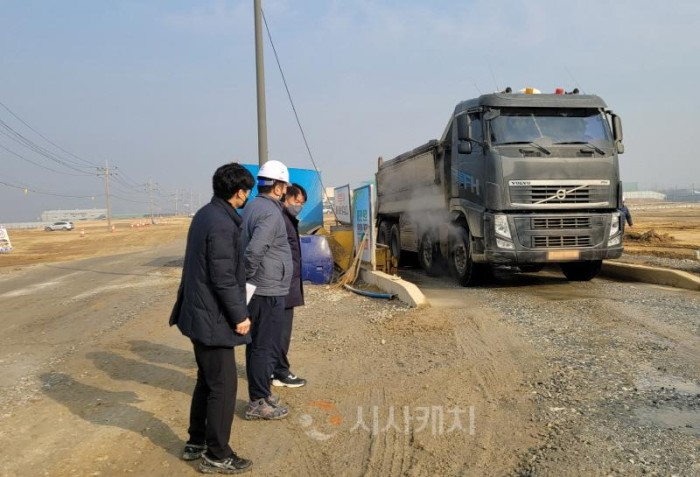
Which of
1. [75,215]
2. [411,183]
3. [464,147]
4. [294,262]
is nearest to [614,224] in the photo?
[464,147]

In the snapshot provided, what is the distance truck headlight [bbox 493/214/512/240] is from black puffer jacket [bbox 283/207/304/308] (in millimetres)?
5102

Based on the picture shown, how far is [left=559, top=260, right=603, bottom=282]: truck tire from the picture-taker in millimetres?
10530

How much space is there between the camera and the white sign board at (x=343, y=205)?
45.6ft

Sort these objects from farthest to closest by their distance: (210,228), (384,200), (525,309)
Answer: (384,200) → (525,309) → (210,228)

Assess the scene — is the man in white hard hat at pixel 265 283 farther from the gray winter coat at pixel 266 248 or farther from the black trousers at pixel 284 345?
the black trousers at pixel 284 345

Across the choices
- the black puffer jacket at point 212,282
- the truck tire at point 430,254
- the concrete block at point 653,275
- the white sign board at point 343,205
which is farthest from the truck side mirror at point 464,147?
the black puffer jacket at point 212,282

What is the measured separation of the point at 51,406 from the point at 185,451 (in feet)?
5.67

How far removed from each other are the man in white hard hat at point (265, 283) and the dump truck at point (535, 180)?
5572 millimetres

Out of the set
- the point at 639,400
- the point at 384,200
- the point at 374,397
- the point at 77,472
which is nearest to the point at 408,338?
the point at 374,397

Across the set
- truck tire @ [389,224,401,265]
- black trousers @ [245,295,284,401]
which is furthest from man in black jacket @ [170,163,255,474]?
truck tire @ [389,224,401,265]

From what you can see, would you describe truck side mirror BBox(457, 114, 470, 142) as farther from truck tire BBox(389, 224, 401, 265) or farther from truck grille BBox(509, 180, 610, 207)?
truck tire BBox(389, 224, 401, 265)

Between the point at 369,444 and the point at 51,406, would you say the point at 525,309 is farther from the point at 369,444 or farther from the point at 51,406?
the point at 51,406

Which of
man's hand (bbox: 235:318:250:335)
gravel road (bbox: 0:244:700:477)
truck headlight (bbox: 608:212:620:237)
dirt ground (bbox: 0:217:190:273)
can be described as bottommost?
dirt ground (bbox: 0:217:190:273)

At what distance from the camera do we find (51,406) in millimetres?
4633
